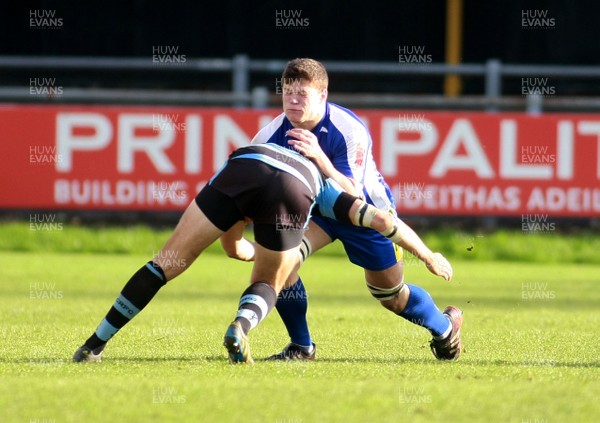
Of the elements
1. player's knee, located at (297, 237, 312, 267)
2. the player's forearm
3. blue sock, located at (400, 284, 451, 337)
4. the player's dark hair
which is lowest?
blue sock, located at (400, 284, 451, 337)

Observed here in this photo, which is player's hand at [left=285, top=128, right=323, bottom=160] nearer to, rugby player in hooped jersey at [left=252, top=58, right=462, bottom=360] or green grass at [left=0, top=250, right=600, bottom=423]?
rugby player in hooped jersey at [left=252, top=58, right=462, bottom=360]

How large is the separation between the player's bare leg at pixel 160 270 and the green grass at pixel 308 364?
0.16 meters

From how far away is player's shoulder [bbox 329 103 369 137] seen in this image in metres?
7.32

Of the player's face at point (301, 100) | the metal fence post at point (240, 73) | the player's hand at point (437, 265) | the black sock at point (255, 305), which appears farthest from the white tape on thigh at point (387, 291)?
the metal fence post at point (240, 73)

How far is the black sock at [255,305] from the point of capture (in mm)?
6684

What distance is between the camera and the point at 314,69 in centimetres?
704

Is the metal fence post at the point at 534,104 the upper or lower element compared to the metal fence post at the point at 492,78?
lower

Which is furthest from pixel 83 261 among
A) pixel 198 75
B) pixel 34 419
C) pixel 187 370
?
pixel 34 419

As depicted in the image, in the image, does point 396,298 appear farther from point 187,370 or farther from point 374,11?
point 374,11

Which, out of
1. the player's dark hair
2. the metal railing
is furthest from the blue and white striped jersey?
the metal railing

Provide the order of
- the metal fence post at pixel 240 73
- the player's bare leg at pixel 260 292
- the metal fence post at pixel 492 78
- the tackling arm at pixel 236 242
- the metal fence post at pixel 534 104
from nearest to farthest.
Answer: the player's bare leg at pixel 260 292, the tackling arm at pixel 236 242, the metal fence post at pixel 534 104, the metal fence post at pixel 492 78, the metal fence post at pixel 240 73

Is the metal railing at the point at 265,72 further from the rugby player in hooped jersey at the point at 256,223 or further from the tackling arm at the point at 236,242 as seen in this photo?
the rugby player in hooped jersey at the point at 256,223

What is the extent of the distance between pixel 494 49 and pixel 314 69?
13421 millimetres

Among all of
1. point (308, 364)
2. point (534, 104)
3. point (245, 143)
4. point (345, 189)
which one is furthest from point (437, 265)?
point (534, 104)
